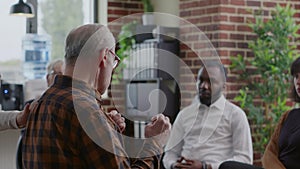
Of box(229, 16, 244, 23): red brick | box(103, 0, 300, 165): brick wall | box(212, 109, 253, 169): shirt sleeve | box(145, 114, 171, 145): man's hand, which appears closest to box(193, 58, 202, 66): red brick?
box(103, 0, 300, 165): brick wall

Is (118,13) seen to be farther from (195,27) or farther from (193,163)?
(193,163)

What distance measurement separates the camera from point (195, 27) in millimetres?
5352

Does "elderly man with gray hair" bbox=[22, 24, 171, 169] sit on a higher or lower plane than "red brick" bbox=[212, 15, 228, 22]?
lower

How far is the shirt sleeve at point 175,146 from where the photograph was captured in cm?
437

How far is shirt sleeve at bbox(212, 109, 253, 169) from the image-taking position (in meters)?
4.18

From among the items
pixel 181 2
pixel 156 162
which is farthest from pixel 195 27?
pixel 156 162

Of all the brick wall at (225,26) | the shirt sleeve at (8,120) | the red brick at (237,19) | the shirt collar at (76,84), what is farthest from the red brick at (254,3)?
the shirt collar at (76,84)

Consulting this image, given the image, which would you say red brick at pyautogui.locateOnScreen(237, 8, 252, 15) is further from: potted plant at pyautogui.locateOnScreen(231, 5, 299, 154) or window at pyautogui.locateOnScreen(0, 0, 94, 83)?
window at pyautogui.locateOnScreen(0, 0, 94, 83)

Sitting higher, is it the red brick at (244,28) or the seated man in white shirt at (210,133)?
the red brick at (244,28)

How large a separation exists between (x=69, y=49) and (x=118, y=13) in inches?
173

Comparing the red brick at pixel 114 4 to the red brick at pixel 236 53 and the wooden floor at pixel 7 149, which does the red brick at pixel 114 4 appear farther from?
the wooden floor at pixel 7 149

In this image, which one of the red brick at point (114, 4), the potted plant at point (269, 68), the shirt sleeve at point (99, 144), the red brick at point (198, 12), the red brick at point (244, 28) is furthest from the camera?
the red brick at point (114, 4)

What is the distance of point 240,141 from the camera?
420cm

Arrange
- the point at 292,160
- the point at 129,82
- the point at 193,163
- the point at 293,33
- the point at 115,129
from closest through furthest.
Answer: the point at 115,129
the point at 292,160
the point at 193,163
the point at 293,33
the point at 129,82
